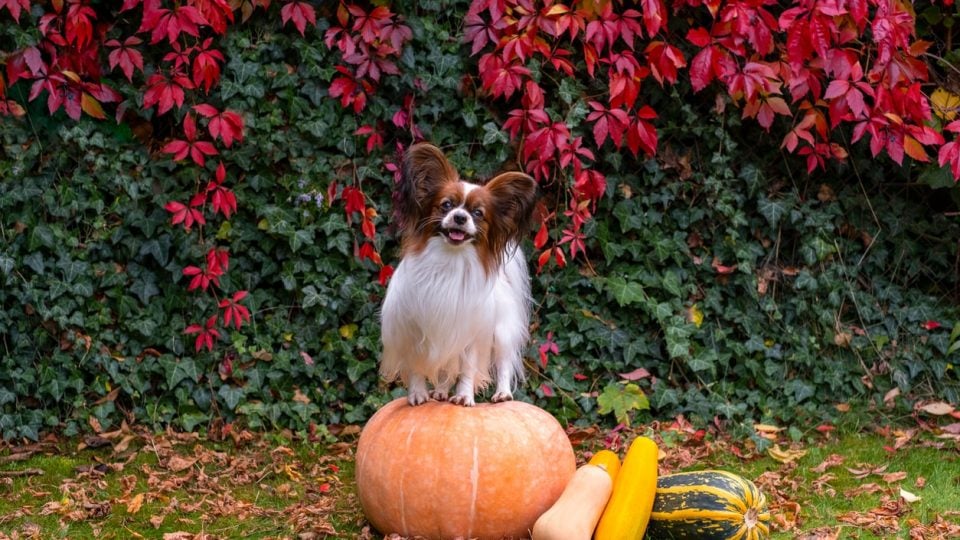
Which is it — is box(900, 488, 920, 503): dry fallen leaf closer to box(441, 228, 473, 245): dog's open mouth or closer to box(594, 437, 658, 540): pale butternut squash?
box(594, 437, 658, 540): pale butternut squash

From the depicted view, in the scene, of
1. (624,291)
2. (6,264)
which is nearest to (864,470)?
(624,291)

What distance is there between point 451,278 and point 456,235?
0.74 feet

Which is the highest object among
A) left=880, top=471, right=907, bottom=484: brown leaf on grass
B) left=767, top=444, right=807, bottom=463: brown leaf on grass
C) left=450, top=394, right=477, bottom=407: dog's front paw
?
left=450, top=394, right=477, bottom=407: dog's front paw

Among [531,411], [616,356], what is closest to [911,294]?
[616,356]

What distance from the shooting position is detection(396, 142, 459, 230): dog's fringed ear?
13.1ft

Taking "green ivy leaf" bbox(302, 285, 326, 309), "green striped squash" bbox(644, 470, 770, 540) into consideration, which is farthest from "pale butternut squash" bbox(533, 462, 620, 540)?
"green ivy leaf" bbox(302, 285, 326, 309)

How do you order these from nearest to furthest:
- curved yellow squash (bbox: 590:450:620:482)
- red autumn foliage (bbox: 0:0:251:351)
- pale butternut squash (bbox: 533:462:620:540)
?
pale butternut squash (bbox: 533:462:620:540), curved yellow squash (bbox: 590:450:620:482), red autumn foliage (bbox: 0:0:251:351)

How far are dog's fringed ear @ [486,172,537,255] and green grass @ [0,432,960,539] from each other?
4.77 feet

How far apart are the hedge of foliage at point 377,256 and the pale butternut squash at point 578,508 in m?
1.95

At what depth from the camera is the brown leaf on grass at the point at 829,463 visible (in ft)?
17.5

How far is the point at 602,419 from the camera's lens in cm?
606

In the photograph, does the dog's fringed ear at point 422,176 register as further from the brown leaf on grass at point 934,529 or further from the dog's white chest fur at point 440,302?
the brown leaf on grass at point 934,529

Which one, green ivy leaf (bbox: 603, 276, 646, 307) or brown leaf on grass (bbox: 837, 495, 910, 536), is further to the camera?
green ivy leaf (bbox: 603, 276, 646, 307)

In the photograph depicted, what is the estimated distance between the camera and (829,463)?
5.44 metres
